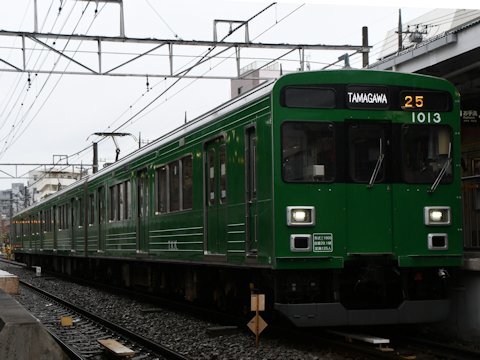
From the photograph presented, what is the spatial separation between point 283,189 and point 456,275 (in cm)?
249

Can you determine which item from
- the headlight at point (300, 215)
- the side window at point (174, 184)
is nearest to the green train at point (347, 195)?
the headlight at point (300, 215)

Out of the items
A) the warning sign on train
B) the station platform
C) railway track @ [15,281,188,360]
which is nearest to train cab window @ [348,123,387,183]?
the warning sign on train

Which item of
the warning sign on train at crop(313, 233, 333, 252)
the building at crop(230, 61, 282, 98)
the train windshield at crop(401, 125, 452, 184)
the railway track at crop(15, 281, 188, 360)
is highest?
the building at crop(230, 61, 282, 98)

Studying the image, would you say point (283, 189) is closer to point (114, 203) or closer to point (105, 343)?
point (105, 343)

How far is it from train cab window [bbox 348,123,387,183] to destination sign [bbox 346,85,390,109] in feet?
0.76

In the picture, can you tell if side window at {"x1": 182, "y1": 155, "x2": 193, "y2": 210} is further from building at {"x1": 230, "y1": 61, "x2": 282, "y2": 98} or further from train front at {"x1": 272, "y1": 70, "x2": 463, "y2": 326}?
train front at {"x1": 272, "y1": 70, "x2": 463, "y2": 326}

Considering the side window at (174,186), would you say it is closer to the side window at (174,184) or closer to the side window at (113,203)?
the side window at (174,184)

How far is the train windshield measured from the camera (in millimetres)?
9445

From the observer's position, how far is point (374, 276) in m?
9.24

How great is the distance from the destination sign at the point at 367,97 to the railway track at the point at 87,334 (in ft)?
11.5

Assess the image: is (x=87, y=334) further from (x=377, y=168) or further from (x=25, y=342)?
(x=377, y=168)

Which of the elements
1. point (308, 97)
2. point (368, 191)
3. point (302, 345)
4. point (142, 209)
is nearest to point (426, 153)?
point (368, 191)

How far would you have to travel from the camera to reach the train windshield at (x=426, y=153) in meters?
9.45

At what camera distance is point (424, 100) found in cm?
962
